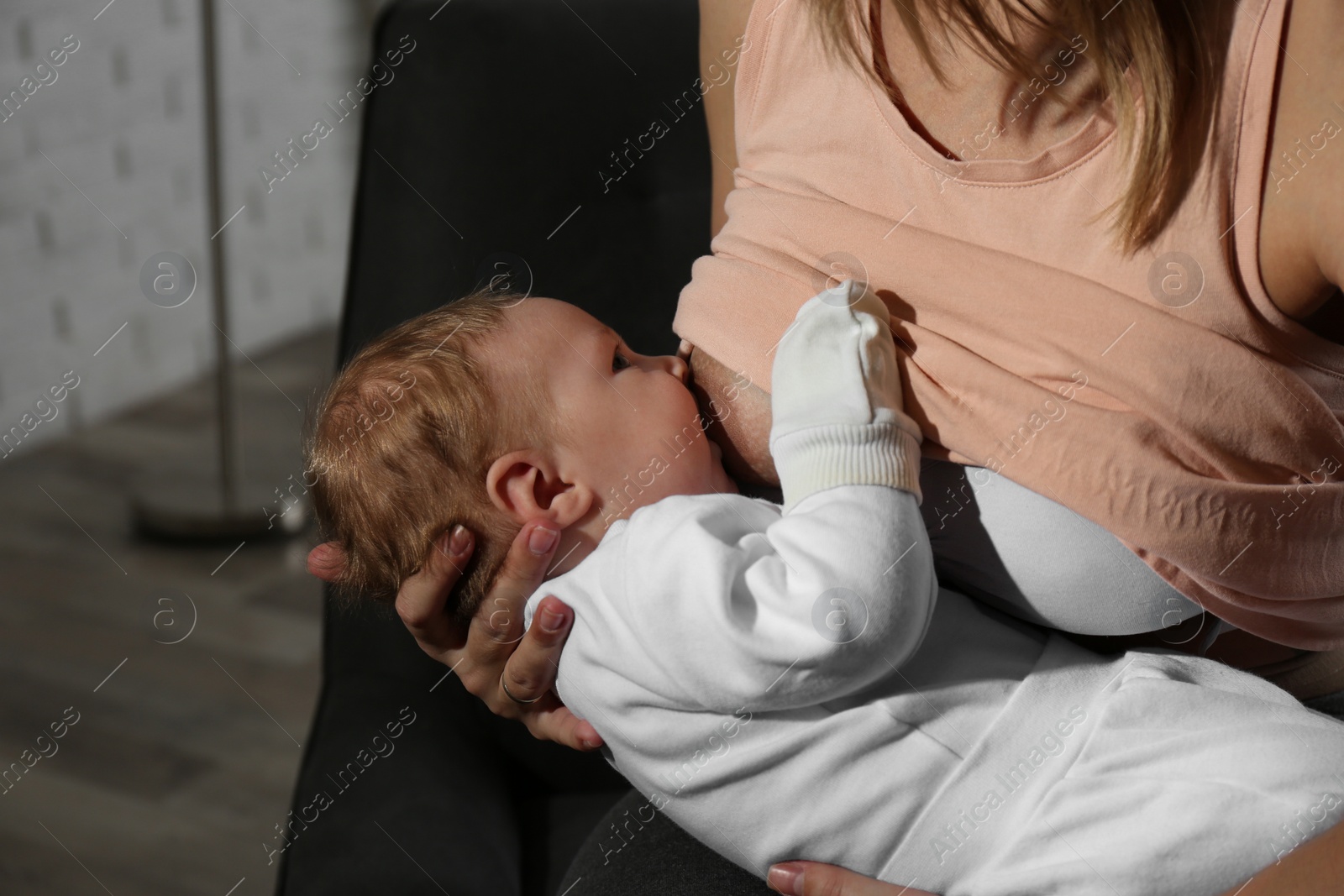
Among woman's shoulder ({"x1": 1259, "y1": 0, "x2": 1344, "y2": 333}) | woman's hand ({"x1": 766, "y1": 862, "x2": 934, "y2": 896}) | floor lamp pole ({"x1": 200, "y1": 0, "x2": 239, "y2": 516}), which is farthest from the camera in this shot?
floor lamp pole ({"x1": 200, "y1": 0, "x2": 239, "y2": 516})

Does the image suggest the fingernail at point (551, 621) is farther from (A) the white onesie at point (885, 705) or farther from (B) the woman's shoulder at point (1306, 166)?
(B) the woman's shoulder at point (1306, 166)

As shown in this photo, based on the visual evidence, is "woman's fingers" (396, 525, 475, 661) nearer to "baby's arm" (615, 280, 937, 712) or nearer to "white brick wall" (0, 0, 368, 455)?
"baby's arm" (615, 280, 937, 712)

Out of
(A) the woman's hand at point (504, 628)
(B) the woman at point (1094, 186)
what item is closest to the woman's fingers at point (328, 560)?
(A) the woman's hand at point (504, 628)

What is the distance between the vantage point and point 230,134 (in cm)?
320

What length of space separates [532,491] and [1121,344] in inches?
18.5

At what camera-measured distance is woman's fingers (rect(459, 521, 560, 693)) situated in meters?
0.94

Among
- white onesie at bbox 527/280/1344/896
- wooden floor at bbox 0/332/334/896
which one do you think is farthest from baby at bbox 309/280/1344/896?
wooden floor at bbox 0/332/334/896

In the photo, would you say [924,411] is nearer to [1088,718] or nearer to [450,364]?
[1088,718]

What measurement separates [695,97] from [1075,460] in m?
0.82

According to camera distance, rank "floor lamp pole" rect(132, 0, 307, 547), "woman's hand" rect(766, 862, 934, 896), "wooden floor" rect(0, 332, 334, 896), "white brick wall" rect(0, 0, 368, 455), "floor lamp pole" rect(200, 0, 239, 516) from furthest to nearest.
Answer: "white brick wall" rect(0, 0, 368, 455)
"floor lamp pole" rect(132, 0, 307, 547)
"floor lamp pole" rect(200, 0, 239, 516)
"wooden floor" rect(0, 332, 334, 896)
"woman's hand" rect(766, 862, 934, 896)

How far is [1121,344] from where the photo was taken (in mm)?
761

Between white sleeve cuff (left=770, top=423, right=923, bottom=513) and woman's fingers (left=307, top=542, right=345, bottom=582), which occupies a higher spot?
woman's fingers (left=307, top=542, right=345, bottom=582)

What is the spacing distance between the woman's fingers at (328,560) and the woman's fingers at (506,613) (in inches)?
5.1

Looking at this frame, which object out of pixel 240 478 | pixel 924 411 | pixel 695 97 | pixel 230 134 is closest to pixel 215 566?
pixel 240 478
